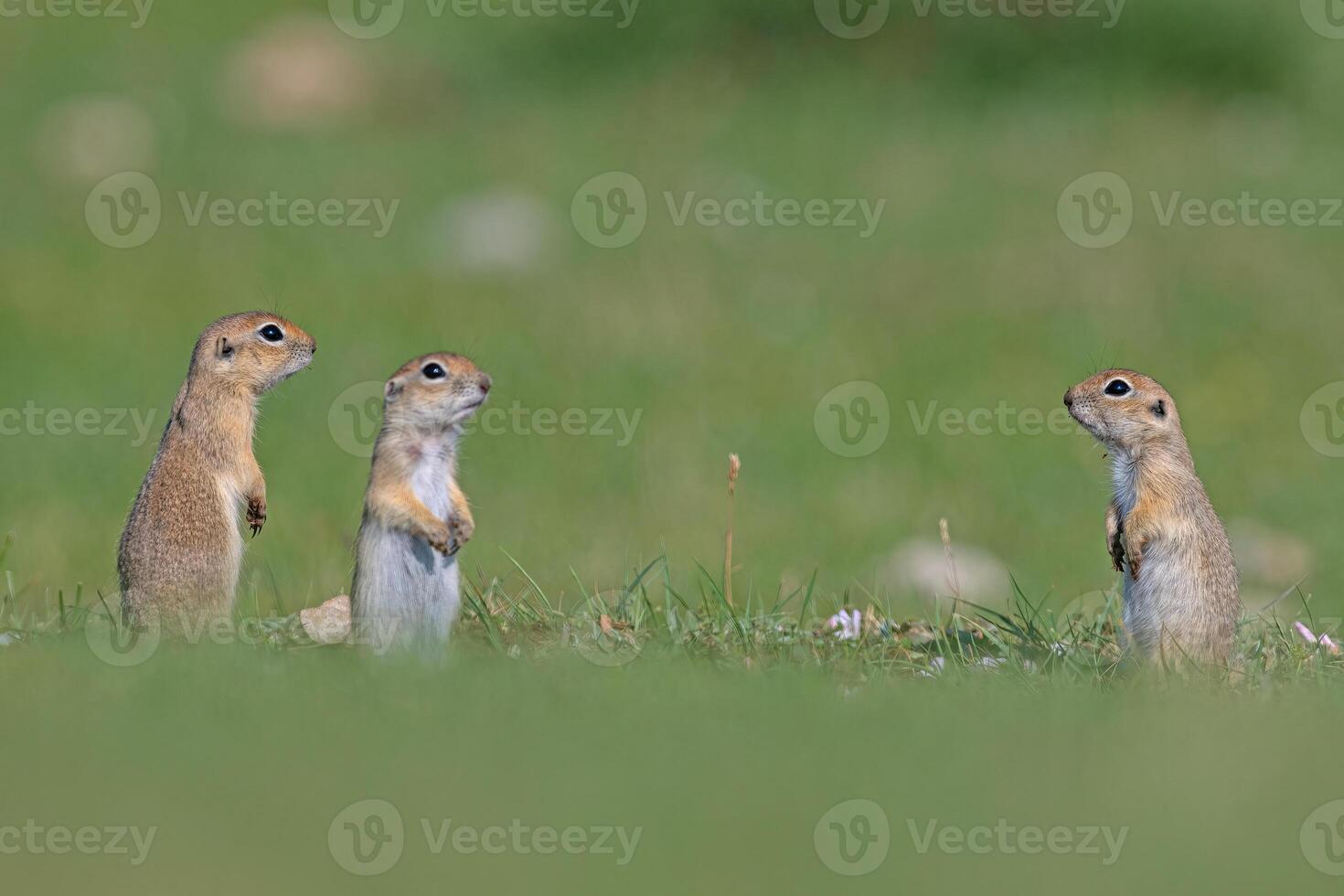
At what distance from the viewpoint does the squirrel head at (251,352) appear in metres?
9.17

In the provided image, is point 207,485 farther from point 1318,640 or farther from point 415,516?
point 1318,640

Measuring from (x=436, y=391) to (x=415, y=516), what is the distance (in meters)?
0.57

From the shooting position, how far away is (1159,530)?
8.81 metres

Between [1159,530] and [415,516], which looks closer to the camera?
[415,516]

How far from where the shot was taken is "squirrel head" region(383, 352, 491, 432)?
8680 millimetres

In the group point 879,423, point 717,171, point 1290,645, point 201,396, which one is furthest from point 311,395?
point 1290,645

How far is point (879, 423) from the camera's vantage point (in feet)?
59.3

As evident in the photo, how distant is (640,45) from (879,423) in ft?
32.9

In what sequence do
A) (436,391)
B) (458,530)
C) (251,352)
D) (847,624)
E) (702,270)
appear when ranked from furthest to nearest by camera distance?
(702,270), (847,624), (251,352), (436,391), (458,530)

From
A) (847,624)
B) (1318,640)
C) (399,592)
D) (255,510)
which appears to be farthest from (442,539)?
(1318,640)

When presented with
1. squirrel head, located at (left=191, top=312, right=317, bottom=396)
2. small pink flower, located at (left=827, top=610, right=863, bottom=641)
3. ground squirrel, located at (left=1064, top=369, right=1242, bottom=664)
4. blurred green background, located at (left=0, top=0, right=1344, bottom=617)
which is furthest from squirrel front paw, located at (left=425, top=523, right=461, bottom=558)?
ground squirrel, located at (left=1064, top=369, right=1242, bottom=664)

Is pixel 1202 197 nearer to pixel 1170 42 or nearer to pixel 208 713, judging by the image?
pixel 1170 42

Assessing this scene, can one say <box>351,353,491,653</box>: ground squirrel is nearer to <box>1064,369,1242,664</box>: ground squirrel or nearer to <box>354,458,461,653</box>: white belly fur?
<box>354,458,461,653</box>: white belly fur

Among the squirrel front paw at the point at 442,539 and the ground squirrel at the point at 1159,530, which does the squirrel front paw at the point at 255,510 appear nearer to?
the squirrel front paw at the point at 442,539
